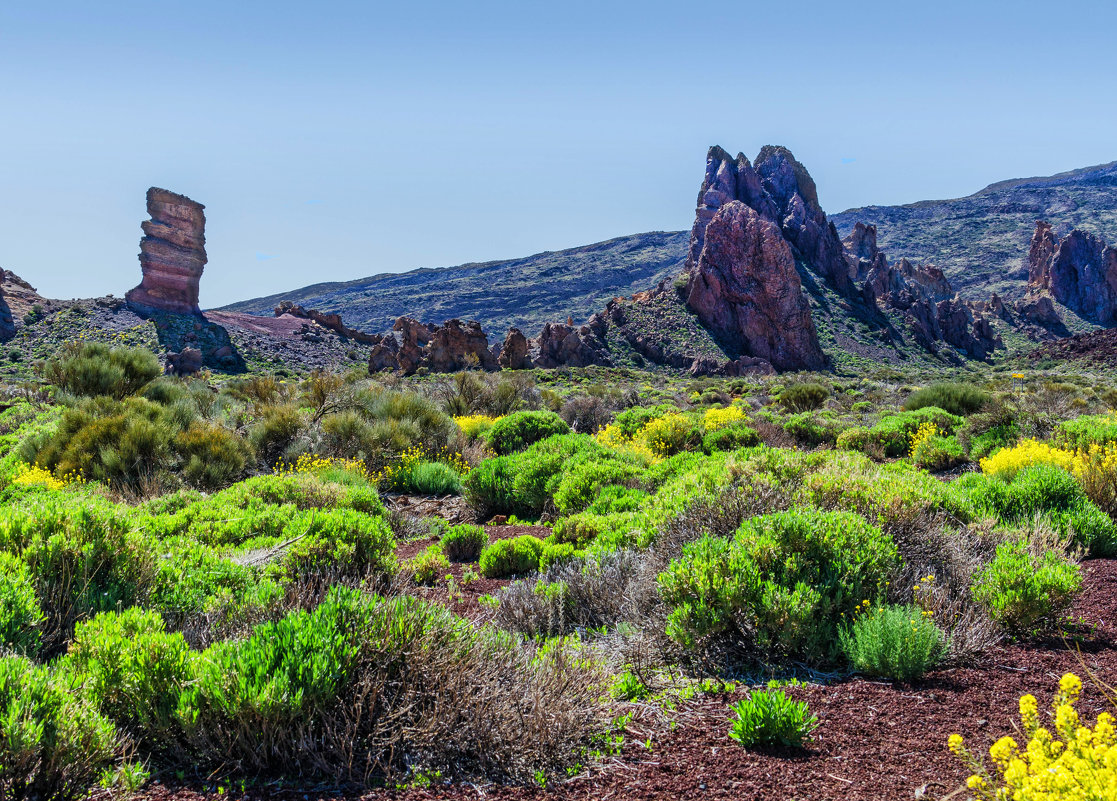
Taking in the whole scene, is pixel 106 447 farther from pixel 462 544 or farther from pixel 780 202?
pixel 780 202

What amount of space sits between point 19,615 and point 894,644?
4.43 metres

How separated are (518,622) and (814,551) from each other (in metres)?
2.01

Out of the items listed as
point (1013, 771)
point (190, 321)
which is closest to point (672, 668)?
point (1013, 771)

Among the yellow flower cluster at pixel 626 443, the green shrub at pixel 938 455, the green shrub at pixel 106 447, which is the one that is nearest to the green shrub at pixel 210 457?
the green shrub at pixel 106 447

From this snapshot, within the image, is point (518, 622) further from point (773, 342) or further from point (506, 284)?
point (506, 284)

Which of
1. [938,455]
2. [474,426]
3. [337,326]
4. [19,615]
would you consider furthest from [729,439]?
[337,326]

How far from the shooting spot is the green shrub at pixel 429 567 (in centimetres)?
629

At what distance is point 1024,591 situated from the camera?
13.6 feet

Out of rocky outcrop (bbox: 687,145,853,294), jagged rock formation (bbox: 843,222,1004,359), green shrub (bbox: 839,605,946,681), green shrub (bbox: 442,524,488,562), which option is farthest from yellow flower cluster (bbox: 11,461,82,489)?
jagged rock formation (bbox: 843,222,1004,359)

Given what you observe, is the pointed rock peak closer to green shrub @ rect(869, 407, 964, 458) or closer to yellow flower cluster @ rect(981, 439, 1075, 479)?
green shrub @ rect(869, 407, 964, 458)

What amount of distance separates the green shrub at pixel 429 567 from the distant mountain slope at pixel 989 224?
113m

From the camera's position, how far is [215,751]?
2.55m

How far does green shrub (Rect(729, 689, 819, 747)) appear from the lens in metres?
2.94

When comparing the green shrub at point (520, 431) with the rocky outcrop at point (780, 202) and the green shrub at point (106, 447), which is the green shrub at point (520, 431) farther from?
the rocky outcrop at point (780, 202)
